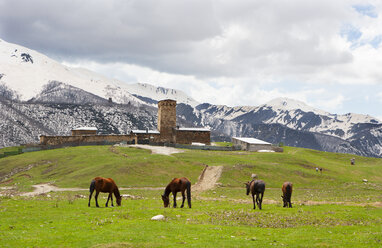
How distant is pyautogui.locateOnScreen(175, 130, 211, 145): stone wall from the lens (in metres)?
125

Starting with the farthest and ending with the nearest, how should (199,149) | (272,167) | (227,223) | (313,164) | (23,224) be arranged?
(199,149), (313,164), (272,167), (227,223), (23,224)

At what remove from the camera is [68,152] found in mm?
90188

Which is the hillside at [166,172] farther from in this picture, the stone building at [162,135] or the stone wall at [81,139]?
the stone building at [162,135]

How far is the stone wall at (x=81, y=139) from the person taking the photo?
369ft

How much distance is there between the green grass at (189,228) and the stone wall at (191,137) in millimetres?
97212

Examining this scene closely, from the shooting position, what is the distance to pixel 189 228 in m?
19.8

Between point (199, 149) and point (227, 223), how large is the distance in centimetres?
8486


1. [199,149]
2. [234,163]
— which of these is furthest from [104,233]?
[199,149]

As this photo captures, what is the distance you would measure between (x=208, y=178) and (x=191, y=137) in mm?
62419

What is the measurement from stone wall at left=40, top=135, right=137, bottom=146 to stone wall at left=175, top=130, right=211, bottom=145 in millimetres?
16355

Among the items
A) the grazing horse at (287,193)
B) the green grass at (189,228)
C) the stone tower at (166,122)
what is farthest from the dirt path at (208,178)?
the stone tower at (166,122)

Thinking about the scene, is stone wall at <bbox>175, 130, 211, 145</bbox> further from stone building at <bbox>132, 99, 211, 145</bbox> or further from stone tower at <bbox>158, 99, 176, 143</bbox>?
stone tower at <bbox>158, 99, 176, 143</bbox>

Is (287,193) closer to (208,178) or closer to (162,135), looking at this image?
(208,178)

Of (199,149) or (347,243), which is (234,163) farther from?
(347,243)
